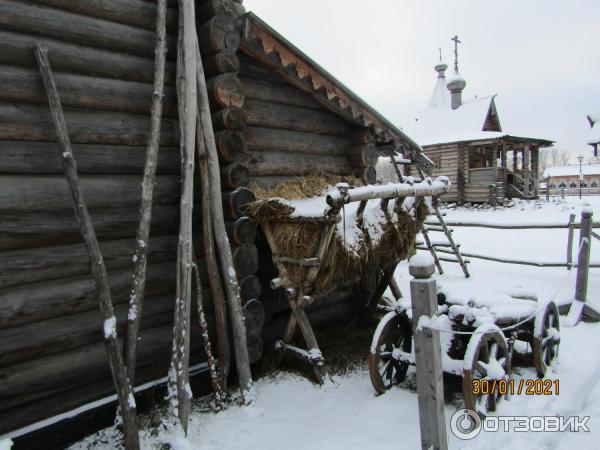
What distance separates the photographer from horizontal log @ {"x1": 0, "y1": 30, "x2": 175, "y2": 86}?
10.5 ft

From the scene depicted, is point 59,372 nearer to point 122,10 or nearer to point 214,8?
point 122,10

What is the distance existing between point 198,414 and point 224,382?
1.28ft

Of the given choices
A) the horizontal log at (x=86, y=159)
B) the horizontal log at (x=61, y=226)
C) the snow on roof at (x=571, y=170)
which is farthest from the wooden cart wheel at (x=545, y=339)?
the snow on roof at (x=571, y=170)

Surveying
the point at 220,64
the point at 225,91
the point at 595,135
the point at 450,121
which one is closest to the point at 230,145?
the point at 225,91

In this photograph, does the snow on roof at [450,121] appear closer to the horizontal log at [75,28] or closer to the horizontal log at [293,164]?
the horizontal log at [293,164]

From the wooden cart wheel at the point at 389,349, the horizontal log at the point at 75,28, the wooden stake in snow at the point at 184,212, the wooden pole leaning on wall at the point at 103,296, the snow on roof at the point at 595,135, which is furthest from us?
the snow on roof at the point at 595,135

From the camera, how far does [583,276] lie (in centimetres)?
630

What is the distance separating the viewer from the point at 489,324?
12.1 feet

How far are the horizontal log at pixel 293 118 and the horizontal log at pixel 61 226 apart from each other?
1666 mm

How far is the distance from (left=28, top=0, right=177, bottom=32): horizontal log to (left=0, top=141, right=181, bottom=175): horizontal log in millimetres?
1194

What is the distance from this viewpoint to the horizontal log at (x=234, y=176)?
4254mm

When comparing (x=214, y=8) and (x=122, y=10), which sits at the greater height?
(x=214, y=8)

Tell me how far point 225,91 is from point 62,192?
6.04ft

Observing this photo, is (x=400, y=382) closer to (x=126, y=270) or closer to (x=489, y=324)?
(x=489, y=324)
